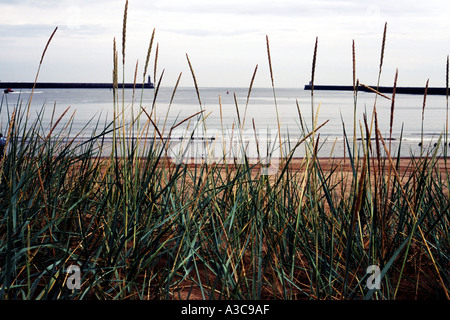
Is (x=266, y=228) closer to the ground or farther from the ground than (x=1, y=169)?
closer to the ground

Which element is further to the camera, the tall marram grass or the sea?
the sea

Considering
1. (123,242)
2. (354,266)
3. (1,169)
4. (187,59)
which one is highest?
(187,59)

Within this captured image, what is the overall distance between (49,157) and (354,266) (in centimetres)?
146

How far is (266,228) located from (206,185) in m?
0.33

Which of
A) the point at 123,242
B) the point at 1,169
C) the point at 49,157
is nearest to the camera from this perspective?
the point at 123,242

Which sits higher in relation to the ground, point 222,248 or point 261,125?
point 222,248

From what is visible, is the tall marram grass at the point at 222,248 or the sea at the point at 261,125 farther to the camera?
the sea at the point at 261,125

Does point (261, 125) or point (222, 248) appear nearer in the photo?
point (222, 248)

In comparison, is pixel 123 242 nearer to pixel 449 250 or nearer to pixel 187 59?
pixel 187 59
